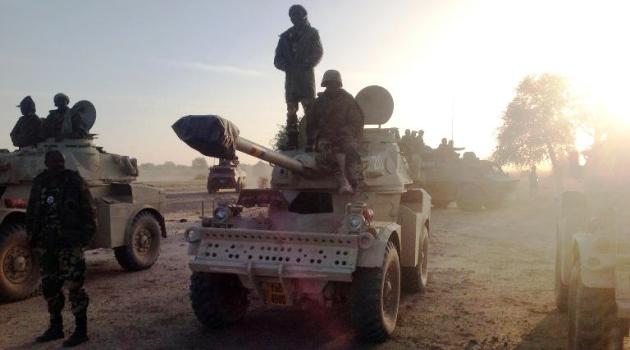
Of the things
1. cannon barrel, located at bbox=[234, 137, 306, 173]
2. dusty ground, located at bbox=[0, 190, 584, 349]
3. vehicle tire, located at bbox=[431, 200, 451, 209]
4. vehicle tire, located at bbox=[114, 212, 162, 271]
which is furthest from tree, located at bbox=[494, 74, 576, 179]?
cannon barrel, located at bbox=[234, 137, 306, 173]

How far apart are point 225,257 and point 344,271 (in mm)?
1239

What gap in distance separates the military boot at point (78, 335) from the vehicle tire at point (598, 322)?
4.54 m

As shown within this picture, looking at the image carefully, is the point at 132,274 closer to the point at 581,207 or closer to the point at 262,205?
the point at 262,205

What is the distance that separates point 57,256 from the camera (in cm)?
592

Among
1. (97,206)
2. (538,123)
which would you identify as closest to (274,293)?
Result: (97,206)

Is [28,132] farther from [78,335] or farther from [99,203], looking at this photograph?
[78,335]

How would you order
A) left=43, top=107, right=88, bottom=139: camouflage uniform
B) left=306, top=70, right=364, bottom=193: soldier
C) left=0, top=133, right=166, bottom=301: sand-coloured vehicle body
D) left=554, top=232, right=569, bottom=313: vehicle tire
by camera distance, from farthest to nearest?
left=43, top=107, right=88, bottom=139: camouflage uniform
left=0, top=133, right=166, bottom=301: sand-coloured vehicle body
left=554, top=232, right=569, bottom=313: vehicle tire
left=306, top=70, right=364, bottom=193: soldier

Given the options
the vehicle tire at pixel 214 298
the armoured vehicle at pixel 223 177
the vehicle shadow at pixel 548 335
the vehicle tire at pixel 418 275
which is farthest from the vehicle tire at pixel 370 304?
the armoured vehicle at pixel 223 177

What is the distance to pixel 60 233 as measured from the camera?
19.1 feet

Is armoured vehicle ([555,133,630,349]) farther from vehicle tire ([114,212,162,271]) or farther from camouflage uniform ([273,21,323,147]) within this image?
vehicle tire ([114,212,162,271])

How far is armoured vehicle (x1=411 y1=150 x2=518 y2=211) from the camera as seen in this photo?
22047mm

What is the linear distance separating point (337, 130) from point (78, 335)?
3.50 metres

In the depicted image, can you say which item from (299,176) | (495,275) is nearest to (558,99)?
(495,275)

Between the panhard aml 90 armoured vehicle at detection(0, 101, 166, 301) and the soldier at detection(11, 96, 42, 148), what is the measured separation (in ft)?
1.12
